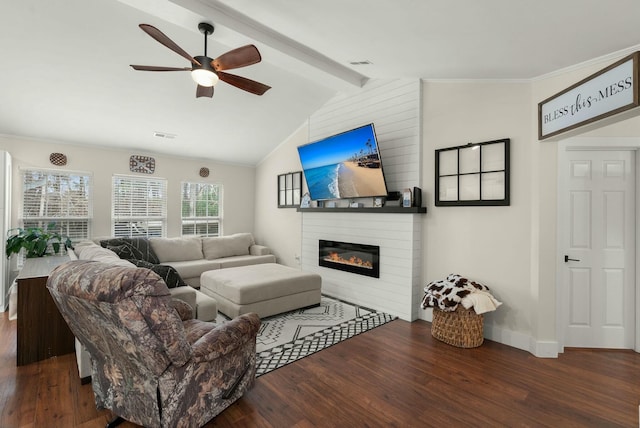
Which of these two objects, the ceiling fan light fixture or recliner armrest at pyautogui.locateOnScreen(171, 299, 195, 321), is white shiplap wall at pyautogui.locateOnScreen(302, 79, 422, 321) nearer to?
the ceiling fan light fixture

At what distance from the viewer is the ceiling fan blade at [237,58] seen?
7.61 ft

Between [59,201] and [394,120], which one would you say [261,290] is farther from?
[59,201]

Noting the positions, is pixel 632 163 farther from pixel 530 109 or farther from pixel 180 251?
pixel 180 251

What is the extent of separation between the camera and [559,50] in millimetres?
2469

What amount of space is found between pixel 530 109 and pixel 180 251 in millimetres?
5332

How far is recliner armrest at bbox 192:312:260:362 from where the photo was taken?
1.75m

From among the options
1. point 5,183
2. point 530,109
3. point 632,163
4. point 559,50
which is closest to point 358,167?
point 530,109

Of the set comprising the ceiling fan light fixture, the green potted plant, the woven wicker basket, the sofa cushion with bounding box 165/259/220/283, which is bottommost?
the woven wicker basket

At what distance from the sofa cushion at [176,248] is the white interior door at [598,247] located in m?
5.22

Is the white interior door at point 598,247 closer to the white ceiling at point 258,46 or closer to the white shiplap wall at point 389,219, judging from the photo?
the white ceiling at point 258,46

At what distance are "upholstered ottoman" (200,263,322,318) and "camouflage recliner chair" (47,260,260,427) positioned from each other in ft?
4.78

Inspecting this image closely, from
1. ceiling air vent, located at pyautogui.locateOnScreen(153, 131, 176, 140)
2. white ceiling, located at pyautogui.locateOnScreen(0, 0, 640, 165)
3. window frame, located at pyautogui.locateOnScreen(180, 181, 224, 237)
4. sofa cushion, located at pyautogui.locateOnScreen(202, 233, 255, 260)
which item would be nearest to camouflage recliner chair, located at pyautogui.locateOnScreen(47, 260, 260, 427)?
white ceiling, located at pyautogui.locateOnScreen(0, 0, 640, 165)

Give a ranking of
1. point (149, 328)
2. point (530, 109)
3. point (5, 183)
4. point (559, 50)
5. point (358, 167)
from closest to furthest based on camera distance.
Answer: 1. point (149, 328)
2. point (559, 50)
3. point (530, 109)
4. point (5, 183)
5. point (358, 167)

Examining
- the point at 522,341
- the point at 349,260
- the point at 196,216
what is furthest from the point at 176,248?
the point at 522,341
